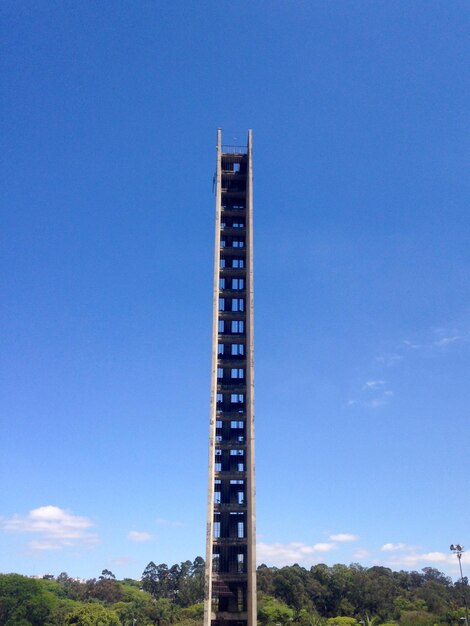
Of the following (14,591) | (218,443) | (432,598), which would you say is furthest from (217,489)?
(14,591)

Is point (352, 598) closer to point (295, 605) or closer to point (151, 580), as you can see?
point (295, 605)

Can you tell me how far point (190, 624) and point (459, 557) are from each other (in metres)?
47.0

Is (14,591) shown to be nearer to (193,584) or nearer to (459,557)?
(193,584)

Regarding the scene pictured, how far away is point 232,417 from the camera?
6556 cm

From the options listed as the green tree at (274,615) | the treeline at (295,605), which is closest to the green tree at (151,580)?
the treeline at (295,605)

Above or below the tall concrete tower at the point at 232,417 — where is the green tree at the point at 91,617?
below

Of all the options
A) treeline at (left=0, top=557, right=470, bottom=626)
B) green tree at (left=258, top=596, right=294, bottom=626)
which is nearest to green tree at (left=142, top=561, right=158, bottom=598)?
treeline at (left=0, top=557, right=470, bottom=626)

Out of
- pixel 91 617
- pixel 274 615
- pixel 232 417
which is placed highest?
pixel 232 417

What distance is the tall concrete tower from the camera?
5841 cm

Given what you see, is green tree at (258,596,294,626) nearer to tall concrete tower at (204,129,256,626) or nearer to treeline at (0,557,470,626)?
treeline at (0,557,470,626)

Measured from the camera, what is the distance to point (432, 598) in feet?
370

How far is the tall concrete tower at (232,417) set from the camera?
58406 mm

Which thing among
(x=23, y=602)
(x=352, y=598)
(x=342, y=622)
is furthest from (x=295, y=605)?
(x=23, y=602)

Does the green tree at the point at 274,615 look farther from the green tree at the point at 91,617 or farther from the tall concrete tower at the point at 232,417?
the tall concrete tower at the point at 232,417
